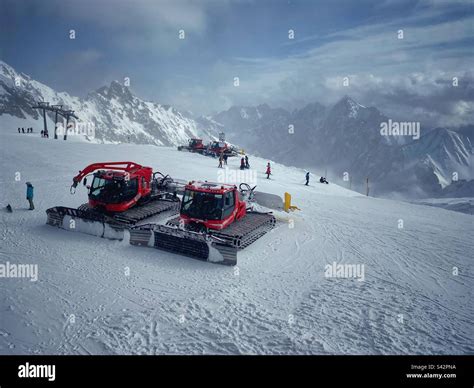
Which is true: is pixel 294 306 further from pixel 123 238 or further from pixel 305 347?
pixel 123 238

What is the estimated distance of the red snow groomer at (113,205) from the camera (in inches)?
504

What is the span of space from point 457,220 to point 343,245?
10483 mm

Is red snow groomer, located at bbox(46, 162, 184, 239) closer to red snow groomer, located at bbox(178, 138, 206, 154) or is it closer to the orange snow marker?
the orange snow marker

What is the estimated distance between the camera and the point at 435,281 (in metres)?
10.5

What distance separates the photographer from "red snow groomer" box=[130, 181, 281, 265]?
1099cm

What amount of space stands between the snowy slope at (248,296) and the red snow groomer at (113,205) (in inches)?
21.9

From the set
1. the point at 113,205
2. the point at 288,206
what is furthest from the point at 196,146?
the point at 113,205

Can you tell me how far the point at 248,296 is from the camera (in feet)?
29.5
